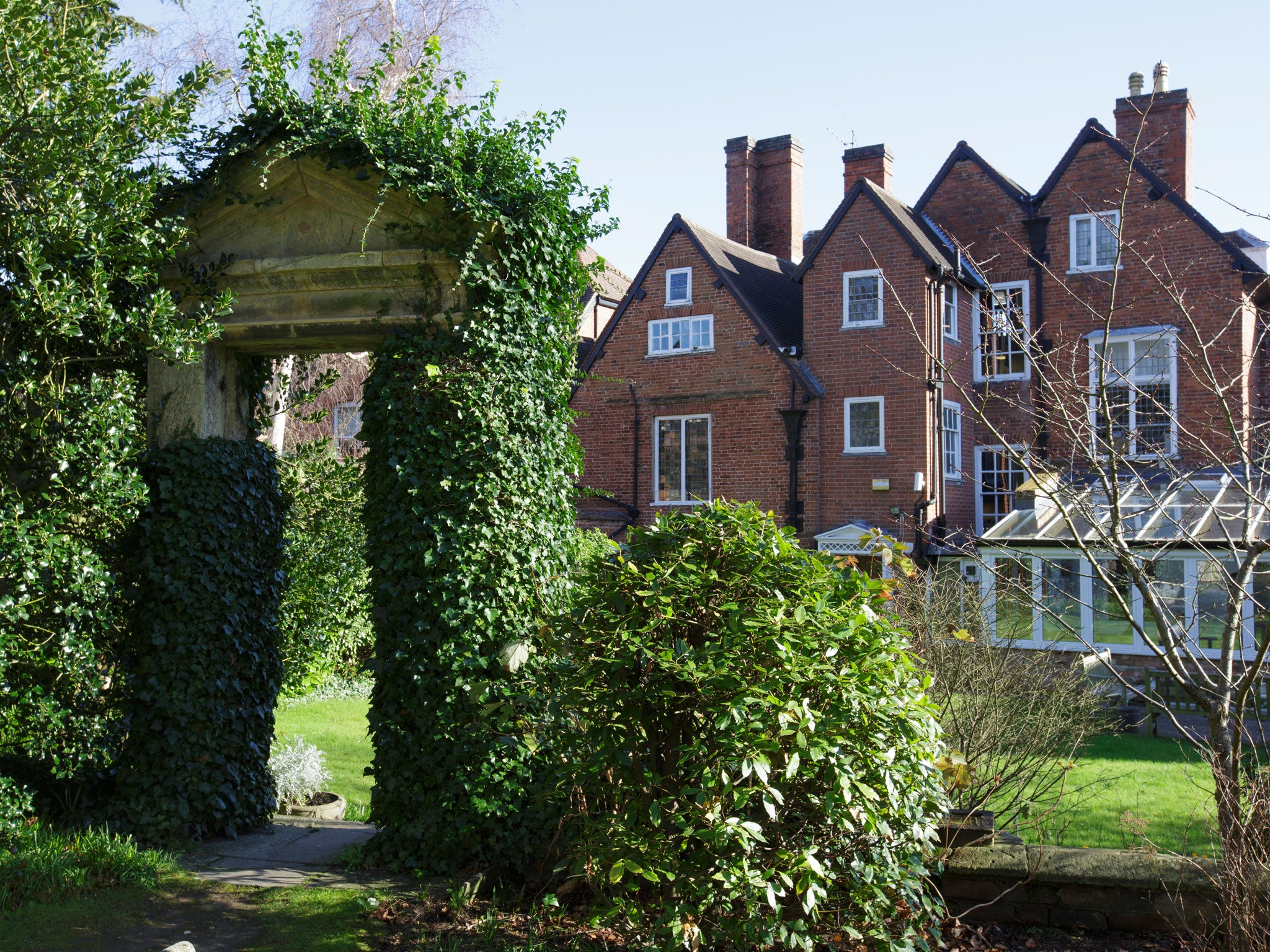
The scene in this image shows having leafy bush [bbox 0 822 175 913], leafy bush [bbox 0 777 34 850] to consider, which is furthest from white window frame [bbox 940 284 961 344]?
leafy bush [bbox 0 777 34 850]

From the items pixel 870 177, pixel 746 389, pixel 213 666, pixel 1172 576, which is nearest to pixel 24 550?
pixel 213 666

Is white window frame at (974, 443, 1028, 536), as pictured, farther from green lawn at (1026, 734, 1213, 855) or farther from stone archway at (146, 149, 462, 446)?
stone archway at (146, 149, 462, 446)

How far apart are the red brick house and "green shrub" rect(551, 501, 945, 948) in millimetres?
14547

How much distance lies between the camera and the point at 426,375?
19.0ft

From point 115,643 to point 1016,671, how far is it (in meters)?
6.24

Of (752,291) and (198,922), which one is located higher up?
(752,291)

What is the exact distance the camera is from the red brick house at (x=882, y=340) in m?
19.8

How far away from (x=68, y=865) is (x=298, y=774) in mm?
2611

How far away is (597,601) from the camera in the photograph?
4445 millimetres

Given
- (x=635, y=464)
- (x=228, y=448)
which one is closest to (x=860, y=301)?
(x=635, y=464)

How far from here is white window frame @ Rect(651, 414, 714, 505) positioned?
22094mm

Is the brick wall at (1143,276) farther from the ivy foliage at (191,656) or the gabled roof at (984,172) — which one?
the ivy foliage at (191,656)

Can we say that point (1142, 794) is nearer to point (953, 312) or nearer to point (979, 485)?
point (979, 485)

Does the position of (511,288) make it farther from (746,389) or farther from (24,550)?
(746,389)
